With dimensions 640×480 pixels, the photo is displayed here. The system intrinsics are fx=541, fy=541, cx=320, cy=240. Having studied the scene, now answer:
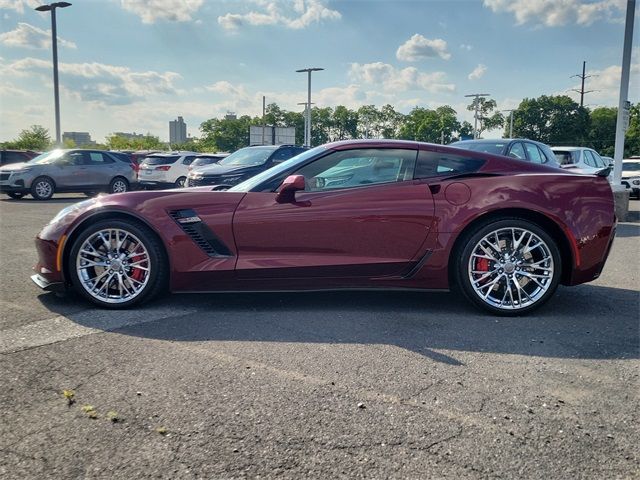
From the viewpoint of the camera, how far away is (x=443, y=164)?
13.8 feet

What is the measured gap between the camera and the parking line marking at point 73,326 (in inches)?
131

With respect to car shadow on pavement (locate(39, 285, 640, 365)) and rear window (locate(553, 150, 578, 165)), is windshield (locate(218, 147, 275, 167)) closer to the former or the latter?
rear window (locate(553, 150, 578, 165))

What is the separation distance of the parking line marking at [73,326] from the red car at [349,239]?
17 centimetres

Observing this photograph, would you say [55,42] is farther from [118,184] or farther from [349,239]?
[349,239]

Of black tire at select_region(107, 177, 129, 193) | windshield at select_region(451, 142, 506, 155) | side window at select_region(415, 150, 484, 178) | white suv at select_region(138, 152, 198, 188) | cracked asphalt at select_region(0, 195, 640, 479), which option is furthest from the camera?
white suv at select_region(138, 152, 198, 188)

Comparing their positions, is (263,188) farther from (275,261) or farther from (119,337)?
(119,337)

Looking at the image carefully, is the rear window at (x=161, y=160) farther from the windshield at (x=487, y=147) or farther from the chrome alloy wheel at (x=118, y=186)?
the windshield at (x=487, y=147)

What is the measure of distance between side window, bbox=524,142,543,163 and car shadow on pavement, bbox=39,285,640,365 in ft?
15.8

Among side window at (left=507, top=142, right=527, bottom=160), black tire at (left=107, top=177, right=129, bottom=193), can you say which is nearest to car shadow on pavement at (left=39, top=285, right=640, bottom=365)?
side window at (left=507, top=142, right=527, bottom=160)

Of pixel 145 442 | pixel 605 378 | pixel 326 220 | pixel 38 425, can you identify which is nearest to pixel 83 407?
pixel 38 425

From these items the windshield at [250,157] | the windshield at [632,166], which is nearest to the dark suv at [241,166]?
the windshield at [250,157]

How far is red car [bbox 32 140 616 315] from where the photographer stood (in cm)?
403

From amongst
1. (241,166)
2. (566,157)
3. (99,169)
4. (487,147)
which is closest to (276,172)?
(487,147)

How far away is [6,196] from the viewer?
17906 mm
